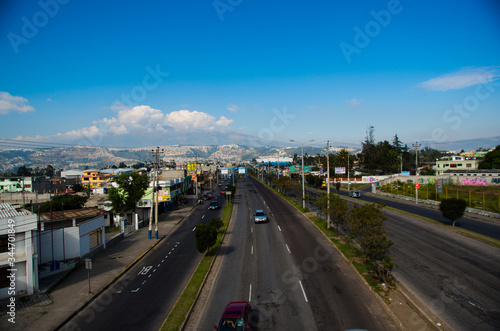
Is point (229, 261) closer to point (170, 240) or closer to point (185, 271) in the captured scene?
point (185, 271)

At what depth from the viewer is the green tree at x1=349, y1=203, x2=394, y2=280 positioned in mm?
16188

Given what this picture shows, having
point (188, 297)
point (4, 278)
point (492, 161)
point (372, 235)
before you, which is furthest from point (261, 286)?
point (492, 161)

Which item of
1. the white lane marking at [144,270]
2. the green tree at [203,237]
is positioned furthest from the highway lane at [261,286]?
the white lane marking at [144,270]

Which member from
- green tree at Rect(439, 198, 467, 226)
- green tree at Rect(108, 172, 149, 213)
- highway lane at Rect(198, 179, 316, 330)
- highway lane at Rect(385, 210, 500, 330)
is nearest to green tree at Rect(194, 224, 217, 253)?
highway lane at Rect(198, 179, 316, 330)

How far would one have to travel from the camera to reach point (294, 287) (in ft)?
53.9

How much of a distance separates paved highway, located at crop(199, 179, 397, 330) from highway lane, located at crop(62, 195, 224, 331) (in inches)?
91.8

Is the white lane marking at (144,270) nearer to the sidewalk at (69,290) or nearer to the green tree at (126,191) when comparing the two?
the sidewalk at (69,290)

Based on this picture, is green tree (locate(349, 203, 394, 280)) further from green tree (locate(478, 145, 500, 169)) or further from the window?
green tree (locate(478, 145, 500, 169))

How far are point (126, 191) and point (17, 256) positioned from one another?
72.8 ft

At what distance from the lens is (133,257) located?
2445cm

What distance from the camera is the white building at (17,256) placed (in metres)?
16.5

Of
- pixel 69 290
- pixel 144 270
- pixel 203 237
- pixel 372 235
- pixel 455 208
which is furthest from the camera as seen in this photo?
pixel 455 208

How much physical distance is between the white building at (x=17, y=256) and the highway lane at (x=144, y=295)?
14.2 ft

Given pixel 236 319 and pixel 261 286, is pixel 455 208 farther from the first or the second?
pixel 236 319
